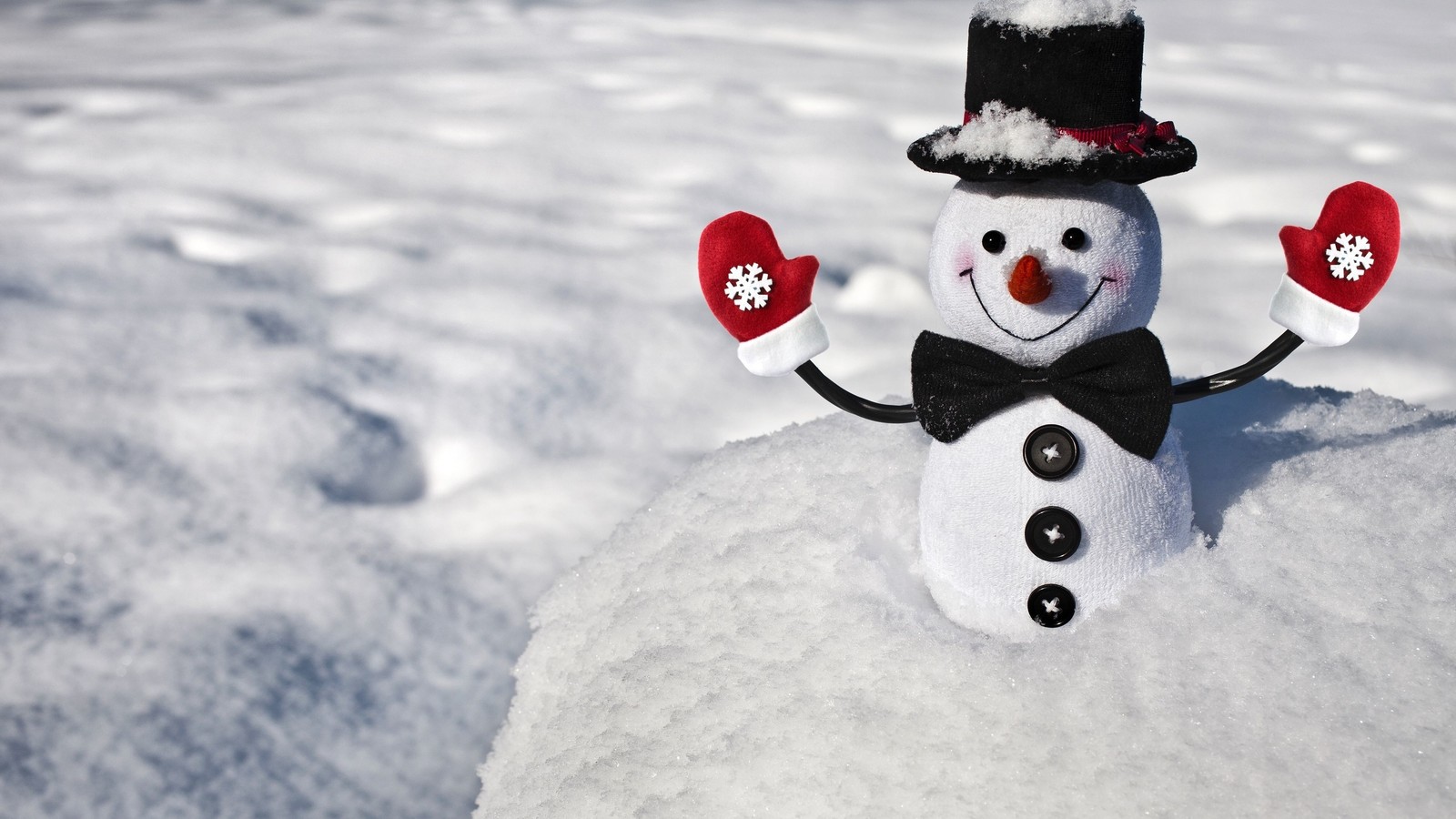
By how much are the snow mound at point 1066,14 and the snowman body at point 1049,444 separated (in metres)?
0.13

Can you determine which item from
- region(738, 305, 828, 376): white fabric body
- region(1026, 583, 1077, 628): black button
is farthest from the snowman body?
region(738, 305, 828, 376): white fabric body

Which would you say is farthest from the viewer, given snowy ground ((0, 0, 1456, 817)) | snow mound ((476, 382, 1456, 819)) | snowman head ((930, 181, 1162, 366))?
snowy ground ((0, 0, 1456, 817))

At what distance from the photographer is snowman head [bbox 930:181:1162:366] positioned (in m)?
0.93

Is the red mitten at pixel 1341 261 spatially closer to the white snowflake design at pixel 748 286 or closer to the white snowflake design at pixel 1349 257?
the white snowflake design at pixel 1349 257

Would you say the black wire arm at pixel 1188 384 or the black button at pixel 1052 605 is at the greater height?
the black wire arm at pixel 1188 384

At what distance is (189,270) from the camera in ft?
7.60

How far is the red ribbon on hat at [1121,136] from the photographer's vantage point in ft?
2.99

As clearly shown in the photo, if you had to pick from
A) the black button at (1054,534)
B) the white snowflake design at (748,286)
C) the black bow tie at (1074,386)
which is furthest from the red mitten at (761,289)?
the black button at (1054,534)

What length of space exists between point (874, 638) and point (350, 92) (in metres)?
3.08

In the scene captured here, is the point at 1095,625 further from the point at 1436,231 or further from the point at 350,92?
the point at 350,92

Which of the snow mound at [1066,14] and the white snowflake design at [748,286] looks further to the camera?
the white snowflake design at [748,286]

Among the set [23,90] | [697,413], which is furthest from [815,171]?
[23,90]

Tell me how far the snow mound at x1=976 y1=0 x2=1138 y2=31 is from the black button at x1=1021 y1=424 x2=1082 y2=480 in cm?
33

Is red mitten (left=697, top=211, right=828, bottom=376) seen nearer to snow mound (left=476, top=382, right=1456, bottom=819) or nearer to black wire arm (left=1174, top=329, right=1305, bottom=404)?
snow mound (left=476, top=382, right=1456, bottom=819)
